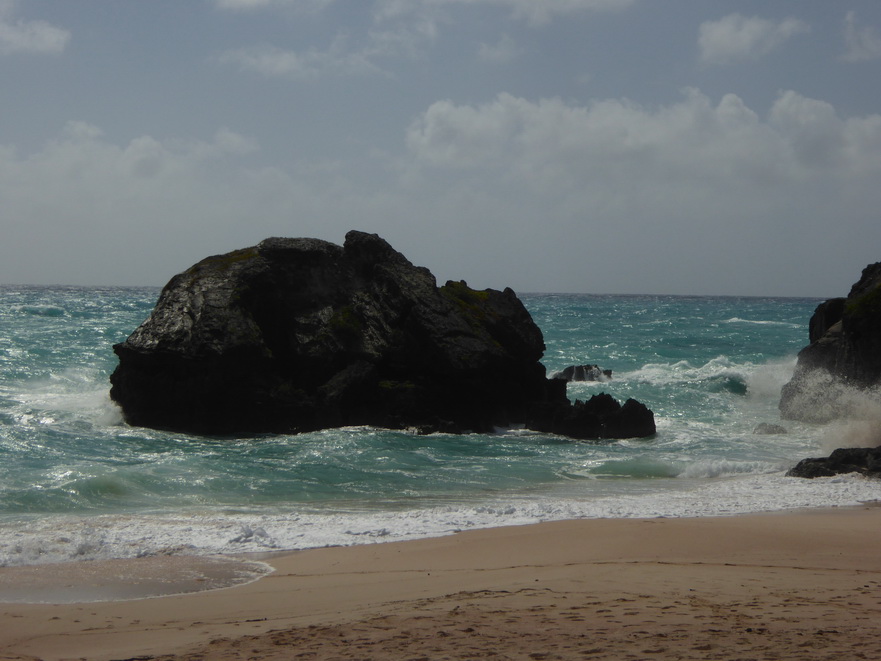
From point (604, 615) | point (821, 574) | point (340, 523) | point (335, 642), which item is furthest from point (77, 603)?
point (821, 574)

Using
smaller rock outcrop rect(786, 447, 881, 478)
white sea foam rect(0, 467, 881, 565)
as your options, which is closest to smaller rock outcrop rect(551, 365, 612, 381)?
smaller rock outcrop rect(786, 447, 881, 478)

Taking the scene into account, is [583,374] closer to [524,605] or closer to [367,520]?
[367,520]

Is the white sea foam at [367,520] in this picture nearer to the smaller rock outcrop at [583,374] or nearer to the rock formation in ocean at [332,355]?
the rock formation in ocean at [332,355]

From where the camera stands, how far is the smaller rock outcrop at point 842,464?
1391 centimetres

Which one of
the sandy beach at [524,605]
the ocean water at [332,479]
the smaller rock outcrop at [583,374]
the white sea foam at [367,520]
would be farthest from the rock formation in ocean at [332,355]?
the sandy beach at [524,605]

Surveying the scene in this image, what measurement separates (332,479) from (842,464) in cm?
815

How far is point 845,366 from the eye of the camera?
21.8m

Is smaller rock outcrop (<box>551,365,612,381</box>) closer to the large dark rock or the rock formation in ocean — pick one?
the large dark rock

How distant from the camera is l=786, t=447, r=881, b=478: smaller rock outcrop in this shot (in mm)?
13906

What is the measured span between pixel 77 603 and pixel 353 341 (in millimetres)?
12578

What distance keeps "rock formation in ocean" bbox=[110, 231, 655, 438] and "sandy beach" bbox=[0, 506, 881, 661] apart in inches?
364

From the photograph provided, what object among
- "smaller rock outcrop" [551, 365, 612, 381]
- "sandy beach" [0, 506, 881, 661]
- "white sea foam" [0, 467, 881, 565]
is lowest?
"white sea foam" [0, 467, 881, 565]

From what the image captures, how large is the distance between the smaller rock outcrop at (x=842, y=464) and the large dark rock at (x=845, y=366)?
5.52 metres

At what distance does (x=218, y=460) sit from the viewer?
50.0 feet
